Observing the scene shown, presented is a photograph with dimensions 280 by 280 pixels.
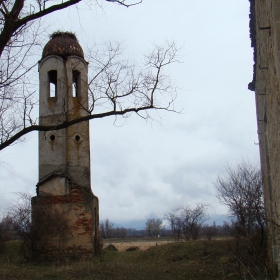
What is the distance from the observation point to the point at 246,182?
24.5 m

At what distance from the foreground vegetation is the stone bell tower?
1.48 metres

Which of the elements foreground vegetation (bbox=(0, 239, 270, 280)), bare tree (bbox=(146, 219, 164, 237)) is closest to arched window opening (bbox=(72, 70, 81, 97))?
foreground vegetation (bbox=(0, 239, 270, 280))

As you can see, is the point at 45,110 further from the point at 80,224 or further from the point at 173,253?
the point at 173,253

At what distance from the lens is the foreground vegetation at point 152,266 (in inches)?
487

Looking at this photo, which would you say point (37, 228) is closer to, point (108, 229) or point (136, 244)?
point (136, 244)

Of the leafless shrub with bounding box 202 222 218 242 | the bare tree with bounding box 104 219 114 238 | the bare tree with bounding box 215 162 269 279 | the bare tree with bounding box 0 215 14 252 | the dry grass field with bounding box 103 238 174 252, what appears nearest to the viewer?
the bare tree with bounding box 215 162 269 279

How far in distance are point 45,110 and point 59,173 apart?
337 cm

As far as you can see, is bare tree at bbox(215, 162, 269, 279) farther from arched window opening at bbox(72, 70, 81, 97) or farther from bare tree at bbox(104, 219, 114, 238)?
bare tree at bbox(104, 219, 114, 238)

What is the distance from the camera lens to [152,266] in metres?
15.4

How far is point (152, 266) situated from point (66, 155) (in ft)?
22.4

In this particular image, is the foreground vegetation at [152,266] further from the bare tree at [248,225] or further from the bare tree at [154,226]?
the bare tree at [154,226]

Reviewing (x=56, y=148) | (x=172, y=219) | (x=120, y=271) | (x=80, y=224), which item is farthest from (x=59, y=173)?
(x=172, y=219)

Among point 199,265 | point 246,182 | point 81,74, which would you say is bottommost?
point 199,265

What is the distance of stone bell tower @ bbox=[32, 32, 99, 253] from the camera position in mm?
17766
